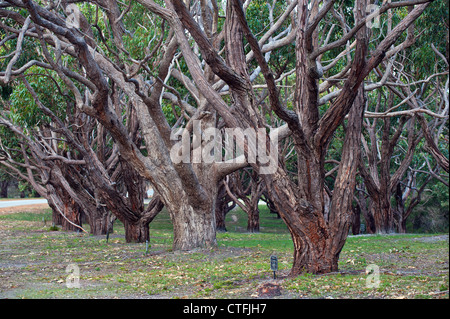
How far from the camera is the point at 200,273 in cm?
1074

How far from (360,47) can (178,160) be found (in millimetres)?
5745

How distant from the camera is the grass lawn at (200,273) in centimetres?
823

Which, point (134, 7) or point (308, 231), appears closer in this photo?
point (308, 231)

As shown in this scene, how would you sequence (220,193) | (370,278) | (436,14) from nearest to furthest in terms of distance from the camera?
(370,278)
(436,14)
(220,193)

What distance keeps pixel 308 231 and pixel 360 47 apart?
325cm

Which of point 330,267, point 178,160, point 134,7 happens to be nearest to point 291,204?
point 330,267

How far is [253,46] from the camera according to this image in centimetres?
884

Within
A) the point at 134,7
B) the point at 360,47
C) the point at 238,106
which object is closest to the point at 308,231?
the point at 238,106

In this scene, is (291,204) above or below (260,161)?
below

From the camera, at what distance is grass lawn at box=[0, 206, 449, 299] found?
8.23 meters

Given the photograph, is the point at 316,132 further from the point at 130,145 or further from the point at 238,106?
the point at 130,145

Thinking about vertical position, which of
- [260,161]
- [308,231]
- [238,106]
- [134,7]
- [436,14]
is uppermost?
[134,7]

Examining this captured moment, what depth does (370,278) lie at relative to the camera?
8.48 metres
